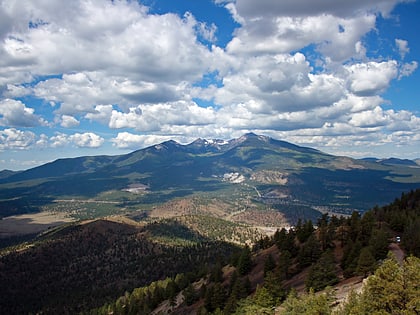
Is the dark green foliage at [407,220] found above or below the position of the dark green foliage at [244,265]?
above

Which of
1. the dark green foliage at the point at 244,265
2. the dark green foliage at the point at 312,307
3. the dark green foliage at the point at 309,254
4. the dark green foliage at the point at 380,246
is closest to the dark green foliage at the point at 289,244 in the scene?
the dark green foliage at the point at 244,265

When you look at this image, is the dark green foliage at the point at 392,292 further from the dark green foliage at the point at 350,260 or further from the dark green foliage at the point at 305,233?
the dark green foliage at the point at 305,233

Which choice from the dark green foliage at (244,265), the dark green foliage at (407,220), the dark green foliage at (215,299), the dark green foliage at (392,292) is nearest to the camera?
the dark green foliage at (392,292)

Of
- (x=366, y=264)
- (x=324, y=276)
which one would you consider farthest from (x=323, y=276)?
(x=366, y=264)

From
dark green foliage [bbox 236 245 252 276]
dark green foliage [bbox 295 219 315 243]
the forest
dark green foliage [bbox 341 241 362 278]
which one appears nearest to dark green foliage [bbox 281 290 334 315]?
the forest

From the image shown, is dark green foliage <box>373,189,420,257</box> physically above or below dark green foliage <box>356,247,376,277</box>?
above

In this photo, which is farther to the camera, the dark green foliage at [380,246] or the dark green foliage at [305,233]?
the dark green foliage at [305,233]

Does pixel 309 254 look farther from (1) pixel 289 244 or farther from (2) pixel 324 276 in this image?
(2) pixel 324 276

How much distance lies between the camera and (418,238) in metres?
85.2

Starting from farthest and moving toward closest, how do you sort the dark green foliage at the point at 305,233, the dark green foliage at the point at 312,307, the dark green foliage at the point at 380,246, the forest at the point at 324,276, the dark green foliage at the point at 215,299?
the dark green foliage at the point at 305,233, the dark green foliage at the point at 215,299, the dark green foliage at the point at 380,246, the dark green foliage at the point at 312,307, the forest at the point at 324,276

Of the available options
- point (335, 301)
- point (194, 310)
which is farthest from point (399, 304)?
→ point (194, 310)

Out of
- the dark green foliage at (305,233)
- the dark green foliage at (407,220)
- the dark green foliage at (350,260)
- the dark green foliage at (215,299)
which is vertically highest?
the dark green foliage at (407,220)

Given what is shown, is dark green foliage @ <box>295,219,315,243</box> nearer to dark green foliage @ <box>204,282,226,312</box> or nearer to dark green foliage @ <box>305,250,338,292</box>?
dark green foliage @ <box>204,282,226,312</box>

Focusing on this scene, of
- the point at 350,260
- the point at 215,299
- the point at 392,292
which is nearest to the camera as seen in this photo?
the point at 392,292
